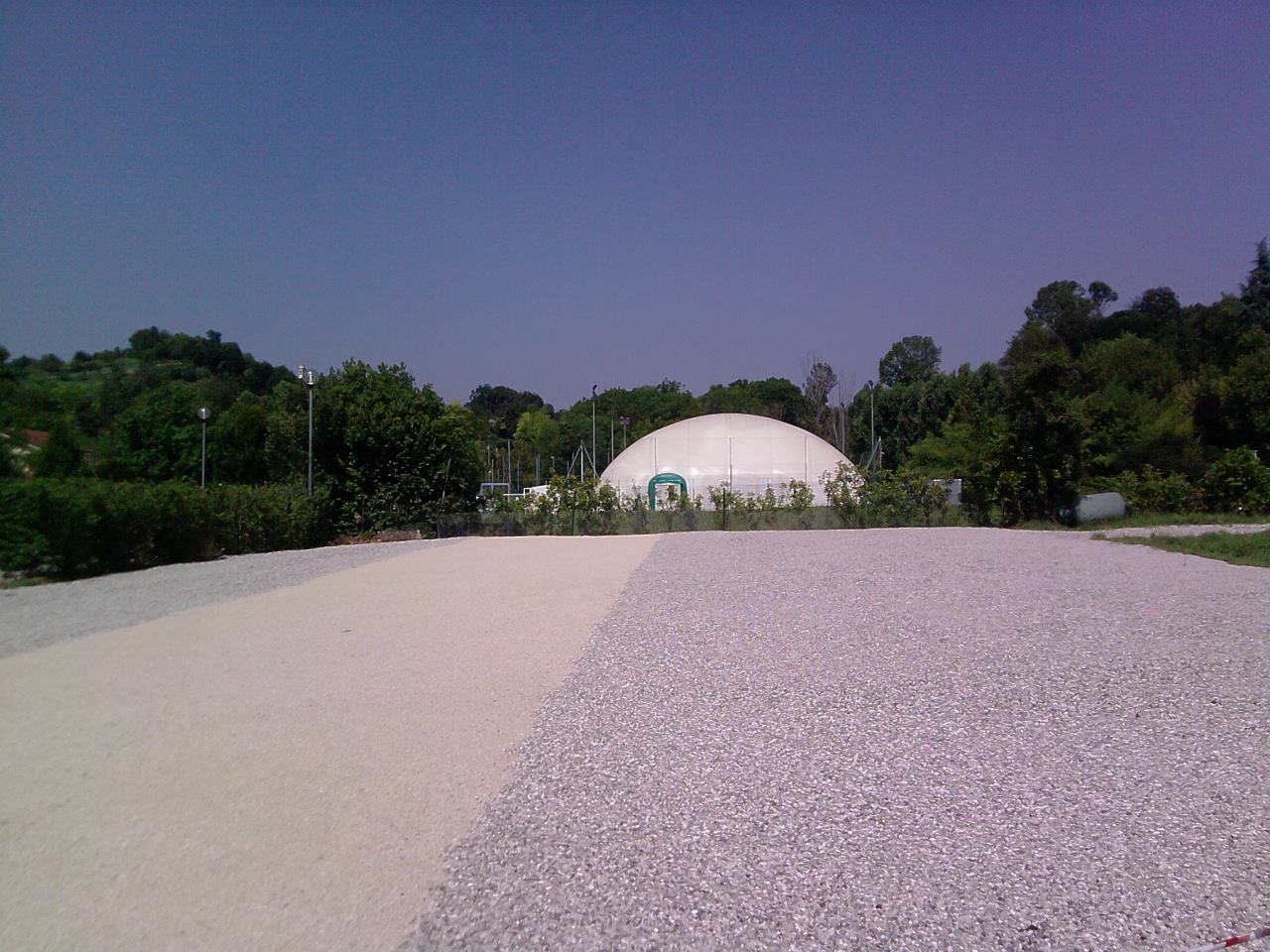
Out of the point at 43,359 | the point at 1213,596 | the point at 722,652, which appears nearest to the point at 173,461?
the point at 43,359

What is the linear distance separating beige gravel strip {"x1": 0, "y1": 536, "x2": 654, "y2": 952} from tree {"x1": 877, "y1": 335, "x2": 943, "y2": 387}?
6154 centimetres

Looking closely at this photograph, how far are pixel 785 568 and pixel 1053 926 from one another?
8.15 m

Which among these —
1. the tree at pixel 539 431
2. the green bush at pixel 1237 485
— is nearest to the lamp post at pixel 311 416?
the green bush at pixel 1237 485

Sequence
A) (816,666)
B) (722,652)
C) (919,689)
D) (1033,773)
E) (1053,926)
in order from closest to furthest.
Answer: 1. (1053,926)
2. (1033,773)
3. (919,689)
4. (816,666)
5. (722,652)

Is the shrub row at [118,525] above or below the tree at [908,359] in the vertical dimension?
below

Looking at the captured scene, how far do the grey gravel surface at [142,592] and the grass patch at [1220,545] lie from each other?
12586 mm

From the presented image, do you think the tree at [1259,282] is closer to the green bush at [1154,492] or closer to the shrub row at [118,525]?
the green bush at [1154,492]

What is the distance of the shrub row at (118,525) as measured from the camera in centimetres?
1193

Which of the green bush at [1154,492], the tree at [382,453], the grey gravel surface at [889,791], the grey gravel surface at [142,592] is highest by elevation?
the tree at [382,453]

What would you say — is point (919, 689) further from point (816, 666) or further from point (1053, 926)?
point (1053, 926)

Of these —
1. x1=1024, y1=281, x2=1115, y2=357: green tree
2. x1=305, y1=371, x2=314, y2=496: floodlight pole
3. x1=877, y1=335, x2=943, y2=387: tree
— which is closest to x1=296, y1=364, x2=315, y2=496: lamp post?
x1=305, y1=371, x2=314, y2=496: floodlight pole

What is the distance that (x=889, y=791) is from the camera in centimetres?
393

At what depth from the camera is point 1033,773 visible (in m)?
4.11

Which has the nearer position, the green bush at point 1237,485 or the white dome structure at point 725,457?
the green bush at point 1237,485
